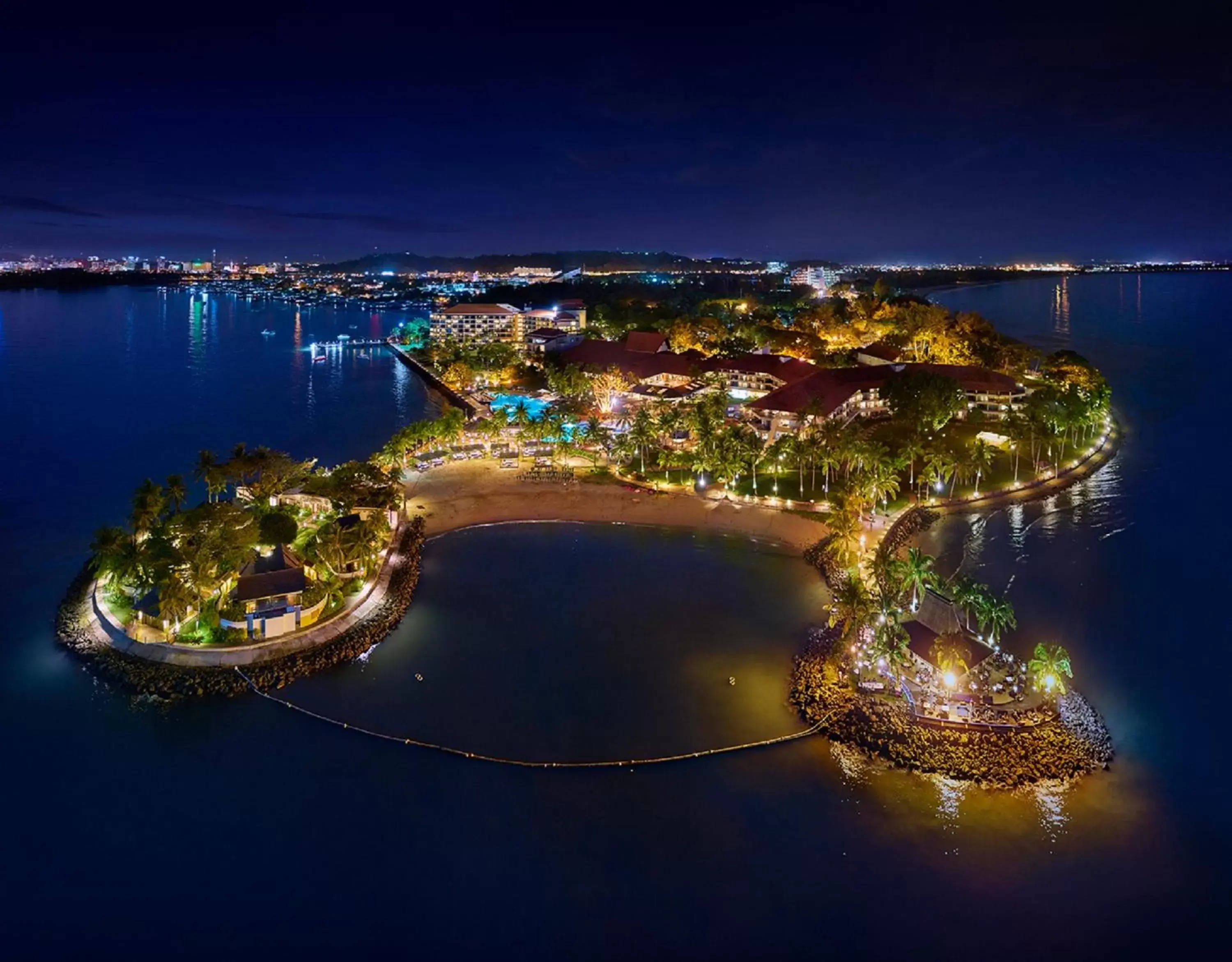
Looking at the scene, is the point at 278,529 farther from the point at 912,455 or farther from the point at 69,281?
the point at 69,281

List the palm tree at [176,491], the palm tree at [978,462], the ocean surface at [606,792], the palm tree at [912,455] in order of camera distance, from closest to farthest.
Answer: the ocean surface at [606,792]
the palm tree at [176,491]
the palm tree at [912,455]
the palm tree at [978,462]

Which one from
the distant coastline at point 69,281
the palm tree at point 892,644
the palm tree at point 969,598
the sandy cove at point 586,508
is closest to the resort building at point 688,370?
the sandy cove at point 586,508

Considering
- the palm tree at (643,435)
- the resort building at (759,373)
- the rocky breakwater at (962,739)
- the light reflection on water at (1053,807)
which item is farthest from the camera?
the resort building at (759,373)

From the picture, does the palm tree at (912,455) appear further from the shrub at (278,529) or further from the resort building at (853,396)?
the shrub at (278,529)

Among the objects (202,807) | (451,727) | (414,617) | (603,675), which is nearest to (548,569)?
(414,617)

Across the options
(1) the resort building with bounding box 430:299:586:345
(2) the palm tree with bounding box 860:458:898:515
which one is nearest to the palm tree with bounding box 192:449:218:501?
(2) the palm tree with bounding box 860:458:898:515

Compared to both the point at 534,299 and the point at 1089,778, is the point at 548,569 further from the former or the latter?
the point at 534,299
